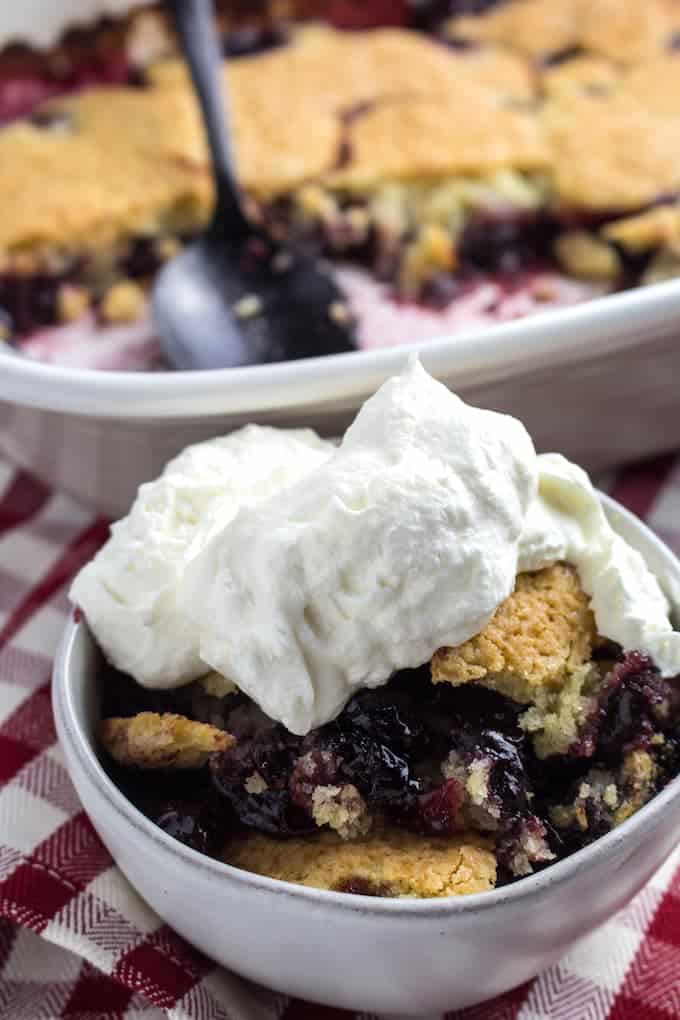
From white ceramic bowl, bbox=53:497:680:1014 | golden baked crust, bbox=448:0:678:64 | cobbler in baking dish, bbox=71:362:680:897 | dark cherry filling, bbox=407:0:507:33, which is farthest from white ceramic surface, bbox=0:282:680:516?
dark cherry filling, bbox=407:0:507:33

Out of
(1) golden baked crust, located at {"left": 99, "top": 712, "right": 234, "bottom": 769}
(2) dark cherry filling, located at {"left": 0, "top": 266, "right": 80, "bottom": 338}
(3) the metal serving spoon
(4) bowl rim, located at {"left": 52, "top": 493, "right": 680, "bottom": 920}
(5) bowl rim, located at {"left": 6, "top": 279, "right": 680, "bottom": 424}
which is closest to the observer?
(4) bowl rim, located at {"left": 52, "top": 493, "right": 680, "bottom": 920}

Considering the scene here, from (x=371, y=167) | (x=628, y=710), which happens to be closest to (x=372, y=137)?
(x=371, y=167)

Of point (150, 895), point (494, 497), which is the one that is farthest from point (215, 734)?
point (494, 497)

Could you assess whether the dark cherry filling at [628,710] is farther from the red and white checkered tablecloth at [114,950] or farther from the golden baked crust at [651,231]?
the golden baked crust at [651,231]

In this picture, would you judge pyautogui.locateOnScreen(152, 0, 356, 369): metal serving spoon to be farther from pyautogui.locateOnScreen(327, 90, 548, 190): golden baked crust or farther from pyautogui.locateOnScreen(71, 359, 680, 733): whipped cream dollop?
pyautogui.locateOnScreen(71, 359, 680, 733): whipped cream dollop

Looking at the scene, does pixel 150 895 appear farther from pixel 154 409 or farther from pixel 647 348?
pixel 647 348

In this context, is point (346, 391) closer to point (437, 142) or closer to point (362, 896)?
point (362, 896)
